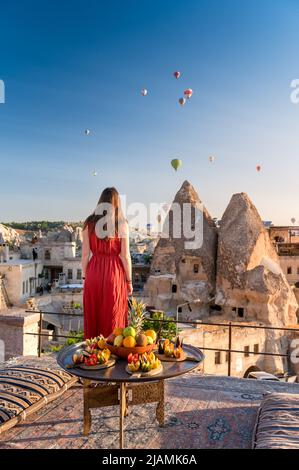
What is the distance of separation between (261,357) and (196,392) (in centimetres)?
2315

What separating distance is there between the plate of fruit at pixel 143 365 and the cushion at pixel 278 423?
1050 millimetres

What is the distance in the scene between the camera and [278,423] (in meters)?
3.66

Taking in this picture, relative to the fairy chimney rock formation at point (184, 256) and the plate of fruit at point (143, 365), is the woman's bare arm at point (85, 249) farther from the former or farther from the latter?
the fairy chimney rock formation at point (184, 256)

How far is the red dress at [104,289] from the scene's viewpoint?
5078 mm

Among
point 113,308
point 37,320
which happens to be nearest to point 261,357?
point 37,320

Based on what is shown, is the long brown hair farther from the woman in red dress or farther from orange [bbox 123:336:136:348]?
orange [bbox 123:336:136:348]

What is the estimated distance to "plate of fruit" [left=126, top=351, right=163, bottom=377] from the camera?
350 centimetres

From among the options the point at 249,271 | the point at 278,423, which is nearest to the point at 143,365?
the point at 278,423

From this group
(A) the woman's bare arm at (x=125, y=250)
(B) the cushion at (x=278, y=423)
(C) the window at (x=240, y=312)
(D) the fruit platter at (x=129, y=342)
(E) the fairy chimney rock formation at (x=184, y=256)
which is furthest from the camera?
(E) the fairy chimney rock formation at (x=184, y=256)

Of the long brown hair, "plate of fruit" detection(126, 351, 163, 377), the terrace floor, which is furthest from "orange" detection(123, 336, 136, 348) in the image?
the long brown hair

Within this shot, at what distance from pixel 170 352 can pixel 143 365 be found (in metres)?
0.54

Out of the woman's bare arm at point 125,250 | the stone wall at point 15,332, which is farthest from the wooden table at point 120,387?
the stone wall at point 15,332

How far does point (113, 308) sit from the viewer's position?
5059mm

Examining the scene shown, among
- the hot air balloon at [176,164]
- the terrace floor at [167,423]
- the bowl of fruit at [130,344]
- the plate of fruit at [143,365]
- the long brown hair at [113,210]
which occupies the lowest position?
the terrace floor at [167,423]
